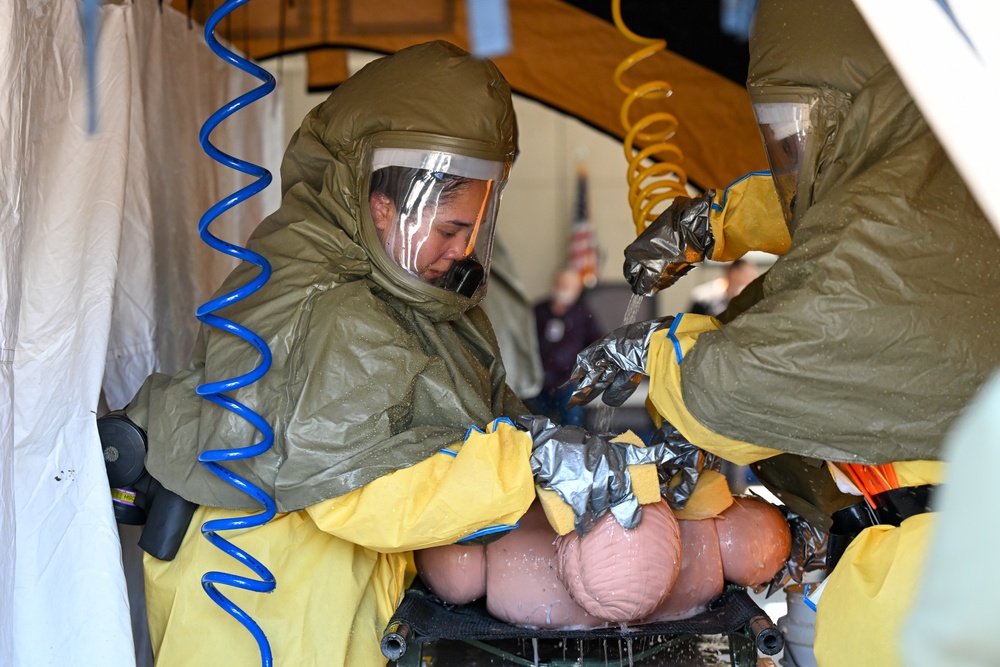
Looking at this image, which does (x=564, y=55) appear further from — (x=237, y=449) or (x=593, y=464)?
(x=237, y=449)

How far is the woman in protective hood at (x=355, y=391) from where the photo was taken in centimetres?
207

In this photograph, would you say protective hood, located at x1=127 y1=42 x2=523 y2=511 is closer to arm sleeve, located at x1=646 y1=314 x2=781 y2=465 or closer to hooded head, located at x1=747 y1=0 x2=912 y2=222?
arm sleeve, located at x1=646 y1=314 x2=781 y2=465

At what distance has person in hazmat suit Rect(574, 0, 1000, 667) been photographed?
5.90ft

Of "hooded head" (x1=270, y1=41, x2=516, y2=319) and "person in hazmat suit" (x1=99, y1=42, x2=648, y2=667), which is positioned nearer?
"person in hazmat suit" (x1=99, y1=42, x2=648, y2=667)

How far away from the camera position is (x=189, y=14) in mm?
3145

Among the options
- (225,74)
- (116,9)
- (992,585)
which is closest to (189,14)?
(225,74)

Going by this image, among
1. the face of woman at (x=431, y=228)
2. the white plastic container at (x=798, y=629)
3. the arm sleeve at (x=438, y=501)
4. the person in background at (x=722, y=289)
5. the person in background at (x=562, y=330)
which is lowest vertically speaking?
the person in background at (x=562, y=330)

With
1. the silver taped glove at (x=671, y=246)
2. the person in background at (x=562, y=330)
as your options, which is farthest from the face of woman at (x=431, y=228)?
the person in background at (x=562, y=330)

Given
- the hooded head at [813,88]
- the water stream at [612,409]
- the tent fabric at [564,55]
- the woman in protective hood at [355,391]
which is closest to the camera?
the hooded head at [813,88]

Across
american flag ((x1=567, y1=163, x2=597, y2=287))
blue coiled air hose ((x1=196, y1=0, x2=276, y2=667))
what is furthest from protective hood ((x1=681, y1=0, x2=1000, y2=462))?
american flag ((x1=567, y1=163, x2=597, y2=287))

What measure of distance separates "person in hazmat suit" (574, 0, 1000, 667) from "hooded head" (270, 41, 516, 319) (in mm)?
635

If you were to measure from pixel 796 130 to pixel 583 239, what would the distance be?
5880mm

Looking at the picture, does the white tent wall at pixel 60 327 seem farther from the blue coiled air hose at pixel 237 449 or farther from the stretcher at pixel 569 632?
the stretcher at pixel 569 632

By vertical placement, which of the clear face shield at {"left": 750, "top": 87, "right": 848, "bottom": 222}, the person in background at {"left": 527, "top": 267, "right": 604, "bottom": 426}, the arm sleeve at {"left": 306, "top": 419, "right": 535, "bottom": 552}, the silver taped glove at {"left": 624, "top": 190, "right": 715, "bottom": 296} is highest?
the clear face shield at {"left": 750, "top": 87, "right": 848, "bottom": 222}
